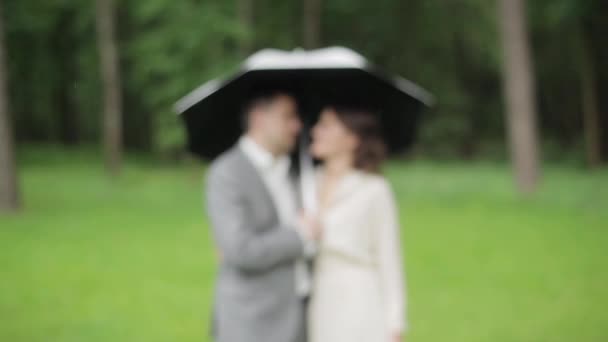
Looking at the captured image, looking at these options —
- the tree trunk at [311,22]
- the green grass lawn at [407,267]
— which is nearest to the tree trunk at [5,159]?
the green grass lawn at [407,267]

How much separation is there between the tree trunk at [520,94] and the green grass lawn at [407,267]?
0.59 m

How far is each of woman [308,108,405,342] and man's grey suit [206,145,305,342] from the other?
0.15 metres

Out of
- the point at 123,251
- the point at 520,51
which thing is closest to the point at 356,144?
the point at 123,251

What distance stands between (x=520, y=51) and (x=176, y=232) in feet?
28.1

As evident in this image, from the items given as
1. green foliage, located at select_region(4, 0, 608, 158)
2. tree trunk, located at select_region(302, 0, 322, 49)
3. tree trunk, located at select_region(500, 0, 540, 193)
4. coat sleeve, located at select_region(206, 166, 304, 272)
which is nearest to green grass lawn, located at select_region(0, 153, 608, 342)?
tree trunk, located at select_region(500, 0, 540, 193)

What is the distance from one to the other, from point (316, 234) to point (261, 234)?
8.4 inches

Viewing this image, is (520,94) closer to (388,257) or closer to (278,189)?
(388,257)

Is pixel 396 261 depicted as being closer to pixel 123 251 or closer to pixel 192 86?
pixel 123 251

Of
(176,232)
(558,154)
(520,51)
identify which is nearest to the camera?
(176,232)

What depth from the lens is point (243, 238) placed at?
8.56ft

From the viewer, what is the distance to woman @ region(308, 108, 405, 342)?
2814 mm

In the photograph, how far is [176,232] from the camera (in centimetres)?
1131

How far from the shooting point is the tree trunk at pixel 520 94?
15.1m

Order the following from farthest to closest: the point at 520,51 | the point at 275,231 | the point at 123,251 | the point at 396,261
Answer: the point at 520,51 → the point at 123,251 → the point at 396,261 → the point at 275,231
